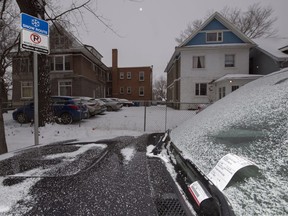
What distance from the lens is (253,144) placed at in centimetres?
123

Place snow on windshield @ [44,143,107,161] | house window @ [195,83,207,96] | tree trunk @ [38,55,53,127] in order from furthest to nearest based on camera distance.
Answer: house window @ [195,83,207,96] < tree trunk @ [38,55,53,127] < snow on windshield @ [44,143,107,161]

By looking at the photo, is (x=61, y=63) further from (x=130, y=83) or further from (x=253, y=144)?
(x=253, y=144)

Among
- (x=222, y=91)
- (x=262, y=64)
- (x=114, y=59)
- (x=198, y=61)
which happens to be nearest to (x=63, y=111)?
(x=222, y=91)

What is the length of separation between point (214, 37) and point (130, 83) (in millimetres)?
20753

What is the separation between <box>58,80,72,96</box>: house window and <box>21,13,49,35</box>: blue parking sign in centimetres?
2108

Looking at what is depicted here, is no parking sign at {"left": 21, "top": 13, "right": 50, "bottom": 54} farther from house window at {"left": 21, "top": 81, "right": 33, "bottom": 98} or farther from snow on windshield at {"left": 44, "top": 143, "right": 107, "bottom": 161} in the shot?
house window at {"left": 21, "top": 81, "right": 33, "bottom": 98}

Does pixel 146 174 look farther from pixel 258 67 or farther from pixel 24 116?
pixel 258 67

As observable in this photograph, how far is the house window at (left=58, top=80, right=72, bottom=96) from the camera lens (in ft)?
76.7

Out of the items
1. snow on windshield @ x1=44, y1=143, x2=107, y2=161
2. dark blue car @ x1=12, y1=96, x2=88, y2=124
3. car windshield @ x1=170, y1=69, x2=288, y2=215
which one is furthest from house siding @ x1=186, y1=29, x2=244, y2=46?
car windshield @ x1=170, y1=69, x2=288, y2=215

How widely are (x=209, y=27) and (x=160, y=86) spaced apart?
177 feet

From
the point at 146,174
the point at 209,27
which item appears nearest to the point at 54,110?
the point at 146,174

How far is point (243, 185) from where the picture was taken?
979 millimetres

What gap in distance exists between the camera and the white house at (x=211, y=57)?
1873cm

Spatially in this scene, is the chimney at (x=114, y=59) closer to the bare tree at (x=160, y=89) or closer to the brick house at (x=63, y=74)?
the brick house at (x=63, y=74)
